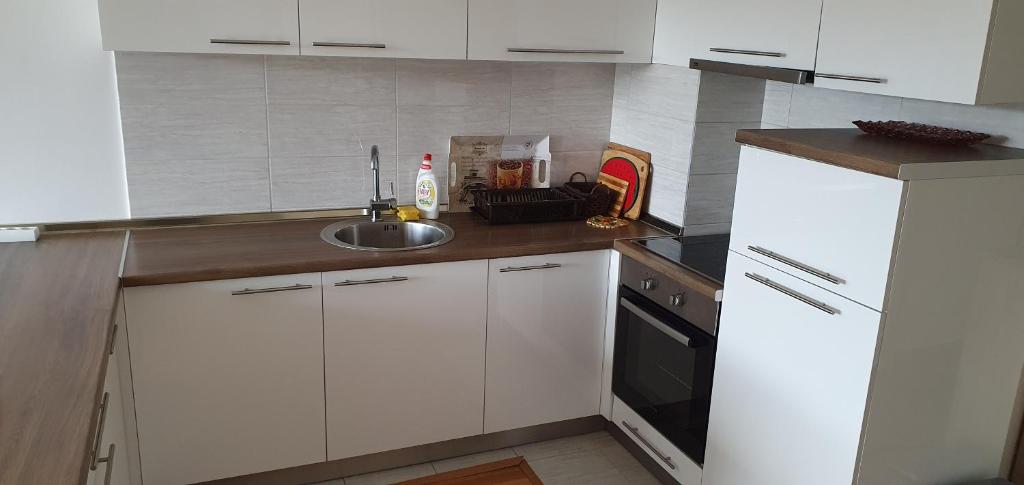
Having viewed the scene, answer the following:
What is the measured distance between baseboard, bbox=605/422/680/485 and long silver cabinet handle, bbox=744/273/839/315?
0.90 m

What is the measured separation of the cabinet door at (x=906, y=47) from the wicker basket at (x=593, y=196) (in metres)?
1.06

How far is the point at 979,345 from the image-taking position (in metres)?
1.98

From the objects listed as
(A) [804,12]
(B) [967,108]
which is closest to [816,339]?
(B) [967,108]

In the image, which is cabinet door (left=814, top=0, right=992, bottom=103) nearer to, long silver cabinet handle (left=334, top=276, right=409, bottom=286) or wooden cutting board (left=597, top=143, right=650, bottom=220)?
wooden cutting board (left=597, top=143, right=650, bottom=220)

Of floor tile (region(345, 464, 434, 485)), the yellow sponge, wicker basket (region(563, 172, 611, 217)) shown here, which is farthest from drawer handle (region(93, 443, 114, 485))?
wicker basket (region(563, 172, 611, 217))

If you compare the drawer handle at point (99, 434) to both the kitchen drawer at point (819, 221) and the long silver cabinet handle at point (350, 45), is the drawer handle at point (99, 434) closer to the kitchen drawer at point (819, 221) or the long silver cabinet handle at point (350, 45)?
the long silver cabinet handle at point (350, 45)

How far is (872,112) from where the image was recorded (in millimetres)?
2393

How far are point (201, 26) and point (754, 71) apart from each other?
1614 millimetres

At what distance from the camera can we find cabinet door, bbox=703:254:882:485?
6.31 feet

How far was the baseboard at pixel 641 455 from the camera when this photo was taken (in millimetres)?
2766

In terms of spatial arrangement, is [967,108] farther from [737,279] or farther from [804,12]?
[737,279]

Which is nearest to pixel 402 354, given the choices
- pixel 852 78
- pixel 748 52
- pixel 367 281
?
pixel 367 281

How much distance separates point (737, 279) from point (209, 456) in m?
1.66

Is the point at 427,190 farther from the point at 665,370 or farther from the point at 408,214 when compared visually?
the point at 665,370
